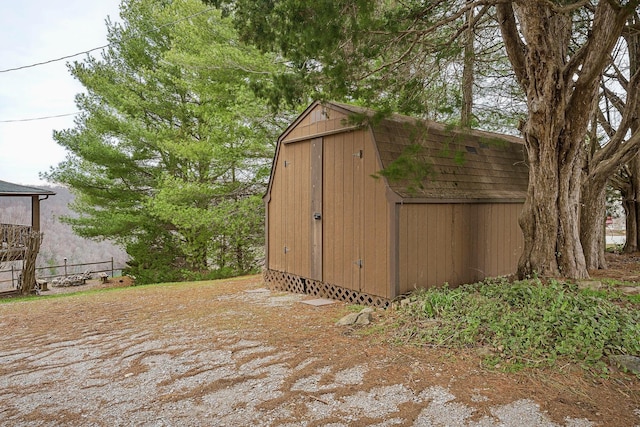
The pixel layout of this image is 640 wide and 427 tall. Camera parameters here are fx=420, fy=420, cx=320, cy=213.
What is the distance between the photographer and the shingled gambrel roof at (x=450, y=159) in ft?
A: 18.5

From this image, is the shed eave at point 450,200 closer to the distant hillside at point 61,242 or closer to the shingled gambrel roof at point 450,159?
the shingled gambrel roof at point 450,159

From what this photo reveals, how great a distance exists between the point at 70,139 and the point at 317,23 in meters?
13.4

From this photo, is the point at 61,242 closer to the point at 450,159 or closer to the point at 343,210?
the point at 343,210

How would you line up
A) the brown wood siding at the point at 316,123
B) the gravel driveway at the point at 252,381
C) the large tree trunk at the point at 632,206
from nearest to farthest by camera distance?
the gravel driveway at the point at 252,381 → the brown wood siding at the point at 316,123 → the large tree trunk at the point at 632,206

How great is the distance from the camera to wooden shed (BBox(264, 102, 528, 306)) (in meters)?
5.45

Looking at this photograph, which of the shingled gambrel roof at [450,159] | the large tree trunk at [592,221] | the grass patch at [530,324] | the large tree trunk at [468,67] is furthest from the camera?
the large tree trunk at [592,221]

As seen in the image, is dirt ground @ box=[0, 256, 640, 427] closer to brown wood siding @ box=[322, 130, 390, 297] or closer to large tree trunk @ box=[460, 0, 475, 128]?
brown wood siding @ box=[322, 130, 390, 297]

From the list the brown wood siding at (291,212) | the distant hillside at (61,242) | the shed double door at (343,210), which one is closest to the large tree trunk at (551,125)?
the shed double door at (343,210)

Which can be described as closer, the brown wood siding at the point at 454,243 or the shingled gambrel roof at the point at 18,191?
the brown wood siding at the point at 454,243

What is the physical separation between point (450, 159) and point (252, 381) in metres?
4.62

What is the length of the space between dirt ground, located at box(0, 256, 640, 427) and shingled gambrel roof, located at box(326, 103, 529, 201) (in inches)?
80.7

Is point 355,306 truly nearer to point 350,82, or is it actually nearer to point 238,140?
point 350,82

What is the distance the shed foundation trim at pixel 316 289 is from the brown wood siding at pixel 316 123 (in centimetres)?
235

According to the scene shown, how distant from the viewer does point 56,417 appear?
271 cm
